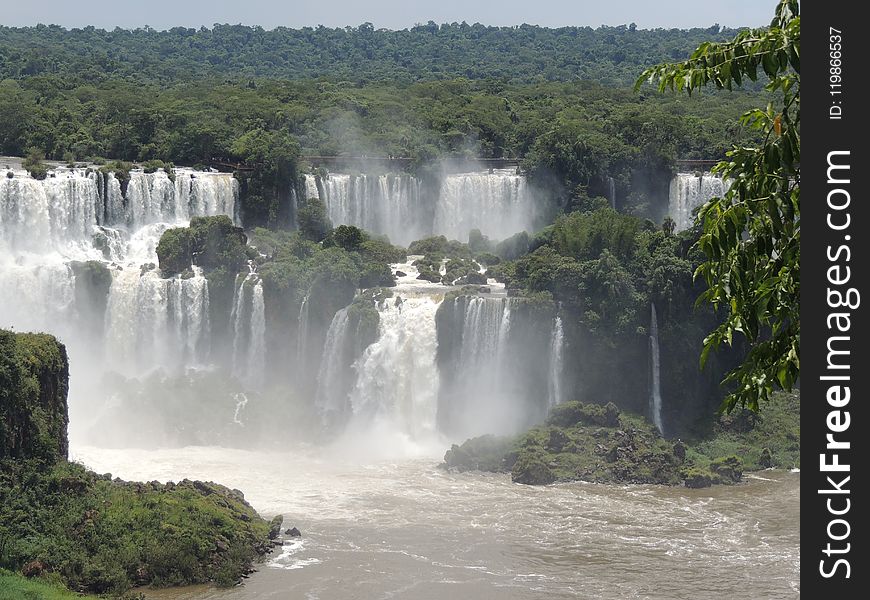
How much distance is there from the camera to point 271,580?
31453 millimetres

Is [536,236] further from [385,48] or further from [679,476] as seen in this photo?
[385,48]

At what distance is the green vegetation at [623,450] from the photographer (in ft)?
136

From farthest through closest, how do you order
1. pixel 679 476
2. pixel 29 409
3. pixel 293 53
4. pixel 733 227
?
pixel 293 53
pixel 679 476
pixel 29 409
pixel 733 227

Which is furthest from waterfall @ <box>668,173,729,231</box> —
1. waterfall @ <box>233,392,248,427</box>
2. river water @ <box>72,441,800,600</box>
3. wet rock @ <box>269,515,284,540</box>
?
wet rock @ <box>269,515,284,540</box>

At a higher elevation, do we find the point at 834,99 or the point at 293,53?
the point at 293,53

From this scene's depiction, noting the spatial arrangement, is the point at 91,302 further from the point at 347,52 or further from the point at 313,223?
the point at 347,52

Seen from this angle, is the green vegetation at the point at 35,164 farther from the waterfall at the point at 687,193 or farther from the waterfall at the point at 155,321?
the waterfall at the point at 687,193

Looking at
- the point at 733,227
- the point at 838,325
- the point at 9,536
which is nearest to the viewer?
the point at 838,325

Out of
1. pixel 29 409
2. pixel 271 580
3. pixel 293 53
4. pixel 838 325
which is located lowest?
pixel 271 580

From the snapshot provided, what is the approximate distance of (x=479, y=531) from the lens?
116 feet

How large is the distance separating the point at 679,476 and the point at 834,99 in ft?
114

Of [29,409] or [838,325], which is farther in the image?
[29,409]

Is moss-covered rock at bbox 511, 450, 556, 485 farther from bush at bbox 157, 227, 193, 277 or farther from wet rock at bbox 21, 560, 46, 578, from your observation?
bush at bbox 157, 227, 193, 277

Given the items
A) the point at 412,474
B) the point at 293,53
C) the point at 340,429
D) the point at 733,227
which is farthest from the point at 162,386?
the point at 293,53
